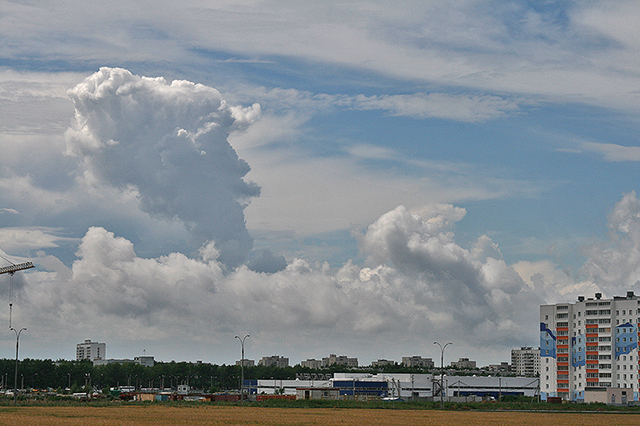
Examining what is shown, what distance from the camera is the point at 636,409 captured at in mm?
143500

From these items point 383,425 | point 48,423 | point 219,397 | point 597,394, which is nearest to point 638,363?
point 597,394

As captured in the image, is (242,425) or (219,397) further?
(219,397)

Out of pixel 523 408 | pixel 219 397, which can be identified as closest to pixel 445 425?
pixel 523 408

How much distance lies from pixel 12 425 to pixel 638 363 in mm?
171728

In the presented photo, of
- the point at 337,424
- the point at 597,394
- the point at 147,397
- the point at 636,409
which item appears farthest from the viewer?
the point at 597,394

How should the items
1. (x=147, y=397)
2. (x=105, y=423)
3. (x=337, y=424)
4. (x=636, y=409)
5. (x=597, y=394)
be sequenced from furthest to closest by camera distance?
(x=597, y=394), (x=147, y=397), (x=636, y=409), (x=337, y=424), (x=105, y=423)

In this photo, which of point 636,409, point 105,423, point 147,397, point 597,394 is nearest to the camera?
point 105,423

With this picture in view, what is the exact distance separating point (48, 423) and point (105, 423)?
5.66 metres

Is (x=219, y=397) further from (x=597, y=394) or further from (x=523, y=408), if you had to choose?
(x=597, y=394)

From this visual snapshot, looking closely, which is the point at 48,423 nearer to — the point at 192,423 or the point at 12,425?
the point at 12,425

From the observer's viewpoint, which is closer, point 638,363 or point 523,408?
point 523,408

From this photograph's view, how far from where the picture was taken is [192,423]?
77.8 m

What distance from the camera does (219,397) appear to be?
184 meters

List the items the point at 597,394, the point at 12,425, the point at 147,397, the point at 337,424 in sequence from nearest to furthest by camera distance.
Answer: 1. the point at 12,425
2. the point at 337,424
3. the point at 147,397
4. the point at 597,394
